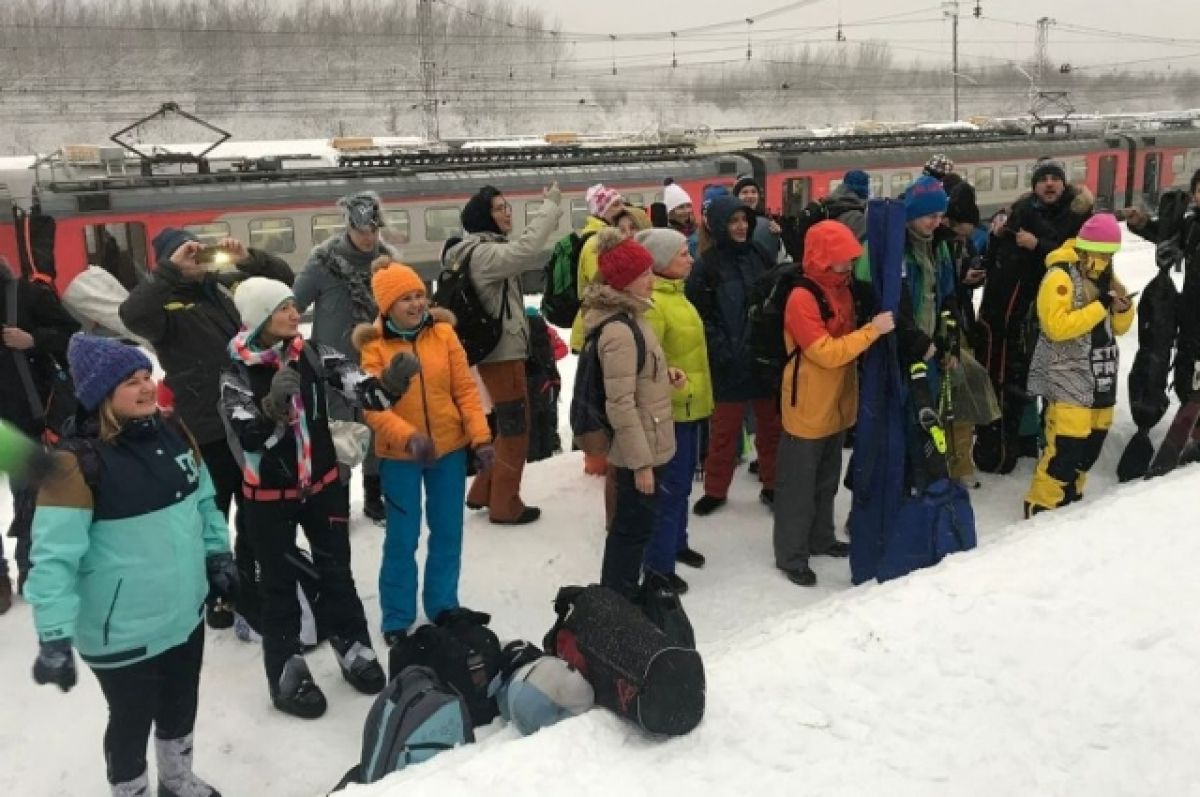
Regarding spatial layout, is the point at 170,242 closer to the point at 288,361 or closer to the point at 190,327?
the point at 190,327

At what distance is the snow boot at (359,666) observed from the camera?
3812 mm

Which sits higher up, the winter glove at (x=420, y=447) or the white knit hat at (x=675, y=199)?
the white knit hat at (x=675, y=199)

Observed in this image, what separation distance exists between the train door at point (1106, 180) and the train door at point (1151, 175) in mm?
1171

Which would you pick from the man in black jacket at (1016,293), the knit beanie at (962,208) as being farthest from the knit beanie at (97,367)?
the man in black jacket at (1016,293)

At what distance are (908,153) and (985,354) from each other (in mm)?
15526

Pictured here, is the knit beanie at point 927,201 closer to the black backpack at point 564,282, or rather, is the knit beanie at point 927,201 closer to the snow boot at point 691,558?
the black backpack at point 564,282

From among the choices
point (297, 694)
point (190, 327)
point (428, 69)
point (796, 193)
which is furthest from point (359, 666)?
point (428, 69)

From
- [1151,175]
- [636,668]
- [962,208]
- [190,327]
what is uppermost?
[1151,175]

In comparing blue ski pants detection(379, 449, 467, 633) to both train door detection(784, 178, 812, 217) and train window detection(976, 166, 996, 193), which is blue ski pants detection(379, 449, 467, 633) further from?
train window detection(976, 166, 996, 193)

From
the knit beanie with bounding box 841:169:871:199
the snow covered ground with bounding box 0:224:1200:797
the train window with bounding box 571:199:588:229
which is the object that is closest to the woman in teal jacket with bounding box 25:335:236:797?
the snow covered ground with bounding box 0:224:1200:797

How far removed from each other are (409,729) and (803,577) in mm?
2503

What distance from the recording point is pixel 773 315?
4629 mm

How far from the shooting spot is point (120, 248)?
43.8 ft

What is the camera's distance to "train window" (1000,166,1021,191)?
21547 millimetres
